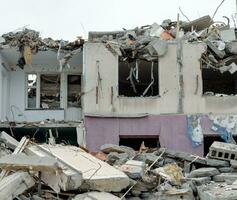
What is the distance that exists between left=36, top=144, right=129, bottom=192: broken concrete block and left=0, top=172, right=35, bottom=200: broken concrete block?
90cm

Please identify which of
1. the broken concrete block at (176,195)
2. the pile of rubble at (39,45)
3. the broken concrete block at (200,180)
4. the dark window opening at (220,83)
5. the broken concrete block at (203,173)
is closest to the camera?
the broken concrete block at (176,195)

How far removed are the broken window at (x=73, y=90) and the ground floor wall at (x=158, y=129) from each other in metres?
3.38

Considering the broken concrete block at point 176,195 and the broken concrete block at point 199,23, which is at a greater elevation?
the broken concrete block at point 199,23

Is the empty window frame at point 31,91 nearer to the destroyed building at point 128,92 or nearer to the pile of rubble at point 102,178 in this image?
the destroyed building at point 128,92

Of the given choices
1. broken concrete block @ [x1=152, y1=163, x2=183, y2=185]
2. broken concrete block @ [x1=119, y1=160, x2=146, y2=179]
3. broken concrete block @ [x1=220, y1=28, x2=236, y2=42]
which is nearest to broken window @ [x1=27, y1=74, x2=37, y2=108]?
broken concrete block @ [x1=220, y1=28, x2=236, y2=42]

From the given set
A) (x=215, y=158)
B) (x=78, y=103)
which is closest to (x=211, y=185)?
(x=215, y=158)

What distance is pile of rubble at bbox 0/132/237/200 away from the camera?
32.7 ft

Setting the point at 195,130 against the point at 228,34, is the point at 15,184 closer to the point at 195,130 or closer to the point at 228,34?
the point at 195,130

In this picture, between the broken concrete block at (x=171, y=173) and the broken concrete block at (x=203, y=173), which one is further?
the broken concrete block at (x=203, y=173)

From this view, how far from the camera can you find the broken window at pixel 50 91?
23.4 metres

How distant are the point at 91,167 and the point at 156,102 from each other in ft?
32.0

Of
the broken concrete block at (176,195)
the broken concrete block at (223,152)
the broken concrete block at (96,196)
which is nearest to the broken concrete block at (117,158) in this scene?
the broken concrete block at (176,195)

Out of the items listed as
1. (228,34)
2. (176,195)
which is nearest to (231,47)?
(228,34)

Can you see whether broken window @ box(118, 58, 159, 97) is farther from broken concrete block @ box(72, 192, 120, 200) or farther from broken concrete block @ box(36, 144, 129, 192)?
broken concrete block @ box(72, 192, 120, 200)
